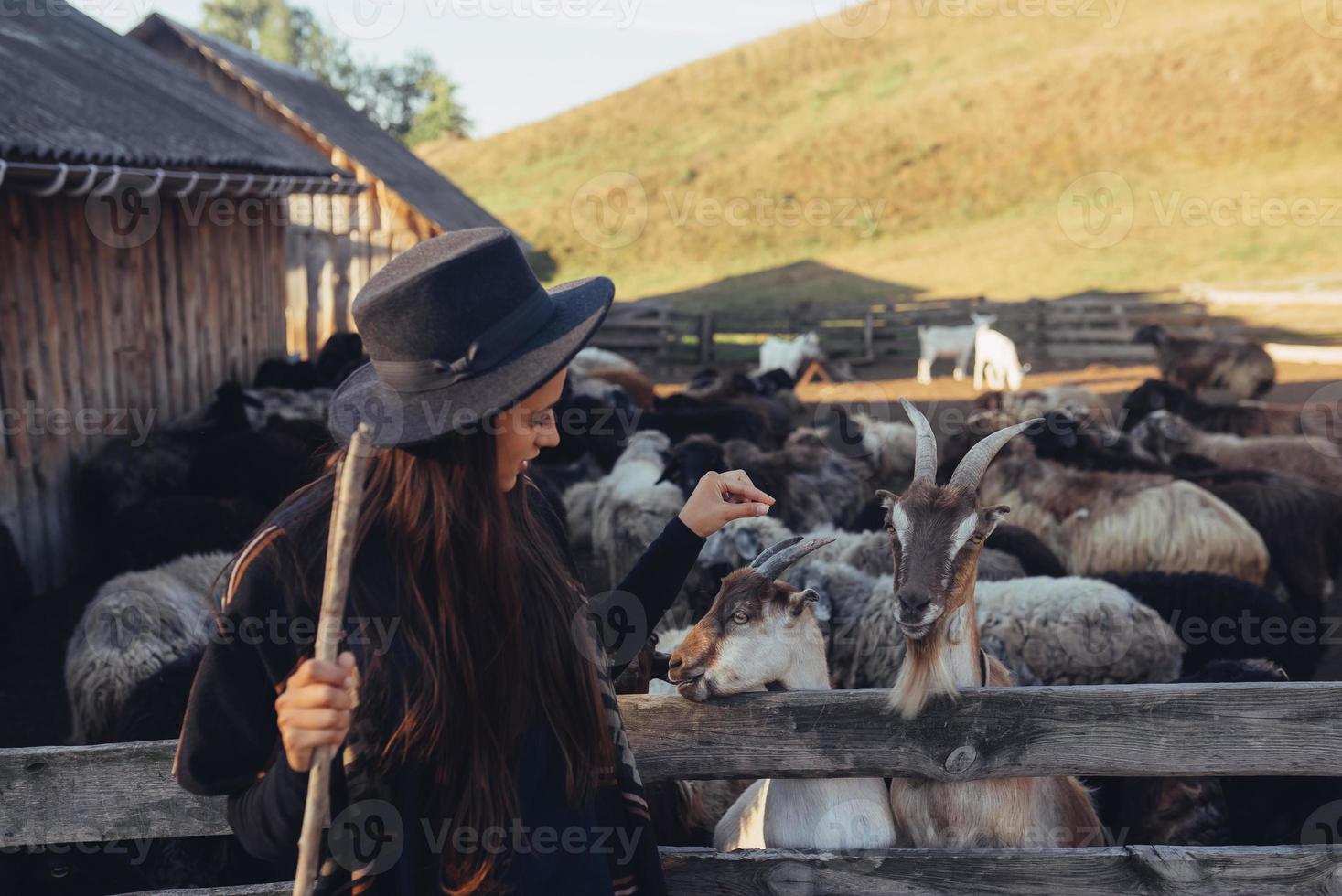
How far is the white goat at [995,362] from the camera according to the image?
18.7m

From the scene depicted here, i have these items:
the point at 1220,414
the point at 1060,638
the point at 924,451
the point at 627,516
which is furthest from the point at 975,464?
the point at 1220,414

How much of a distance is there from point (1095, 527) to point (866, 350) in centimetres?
1756

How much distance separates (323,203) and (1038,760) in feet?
51.2

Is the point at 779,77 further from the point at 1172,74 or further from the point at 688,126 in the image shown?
the point at 1172,74

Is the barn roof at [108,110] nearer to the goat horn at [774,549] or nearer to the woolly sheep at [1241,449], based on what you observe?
the goat horn at [774,549]

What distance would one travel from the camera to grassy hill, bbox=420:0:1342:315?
36.0 m

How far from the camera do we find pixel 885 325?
2614cm

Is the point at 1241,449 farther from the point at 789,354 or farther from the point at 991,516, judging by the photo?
the point at 789,354

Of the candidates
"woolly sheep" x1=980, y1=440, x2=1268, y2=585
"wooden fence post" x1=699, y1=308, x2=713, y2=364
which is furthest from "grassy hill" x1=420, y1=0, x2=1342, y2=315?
"woolly sheep" x1=980, y1=440, x2=1268, y2=585

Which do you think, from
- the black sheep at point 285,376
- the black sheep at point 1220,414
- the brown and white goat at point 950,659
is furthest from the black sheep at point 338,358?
the brown and white goat at point 950,659

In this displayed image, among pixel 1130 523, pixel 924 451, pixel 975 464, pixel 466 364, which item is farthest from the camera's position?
pixel 1130 523

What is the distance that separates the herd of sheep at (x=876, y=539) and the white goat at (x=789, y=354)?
741cm

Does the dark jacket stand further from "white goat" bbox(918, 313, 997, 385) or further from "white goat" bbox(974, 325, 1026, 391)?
"white goat" bbox(918, 313, 997, 385)

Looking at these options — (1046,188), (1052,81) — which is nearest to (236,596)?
(1046,188)
